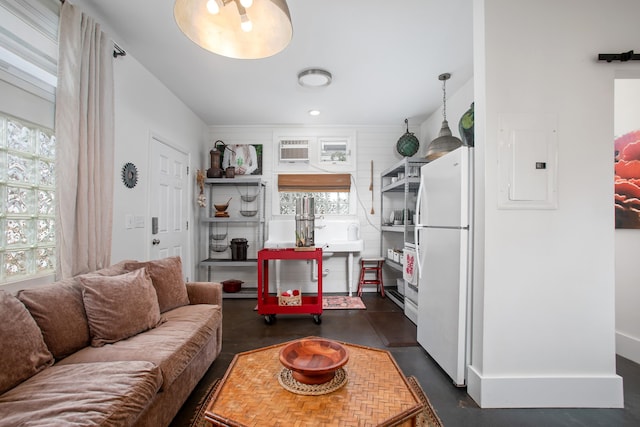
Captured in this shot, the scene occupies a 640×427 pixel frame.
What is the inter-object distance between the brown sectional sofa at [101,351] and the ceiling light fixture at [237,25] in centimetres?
145

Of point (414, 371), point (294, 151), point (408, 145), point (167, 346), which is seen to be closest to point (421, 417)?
point (414, 371)

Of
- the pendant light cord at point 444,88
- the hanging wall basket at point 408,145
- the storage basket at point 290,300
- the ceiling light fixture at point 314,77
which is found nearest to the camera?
the ceiling light fixture at point 314,77

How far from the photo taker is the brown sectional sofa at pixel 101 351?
1076mm

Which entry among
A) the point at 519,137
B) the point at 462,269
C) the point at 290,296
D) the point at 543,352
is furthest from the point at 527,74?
the point at 290,296

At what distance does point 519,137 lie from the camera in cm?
179

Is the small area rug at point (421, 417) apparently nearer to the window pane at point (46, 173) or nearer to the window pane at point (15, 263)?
the window pane at point (15, 263)

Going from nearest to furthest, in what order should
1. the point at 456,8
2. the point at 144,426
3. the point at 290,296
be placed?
the point at 144,426
the point at 456,8
the point at 290,296

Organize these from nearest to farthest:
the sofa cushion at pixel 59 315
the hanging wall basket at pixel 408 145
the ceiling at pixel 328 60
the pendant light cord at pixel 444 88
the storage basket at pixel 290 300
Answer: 1. the sofa cushion at pixel 59 315
2. the ceiling at pixel 328 60
3. the pendant light cord at pixel 444 88
4. the storage basket at pixel 290 300
5. the hanging wall basket at pixel 408 145

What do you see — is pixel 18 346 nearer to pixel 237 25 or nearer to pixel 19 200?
pixel 19 200

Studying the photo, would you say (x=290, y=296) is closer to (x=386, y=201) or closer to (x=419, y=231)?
(x=419, y=231)

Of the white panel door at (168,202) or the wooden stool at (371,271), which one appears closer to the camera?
the white panel door at (168,202)

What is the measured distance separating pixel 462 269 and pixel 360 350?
93 centimetres

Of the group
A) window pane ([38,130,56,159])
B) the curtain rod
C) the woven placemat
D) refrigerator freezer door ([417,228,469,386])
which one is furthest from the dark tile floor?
the curtain rod

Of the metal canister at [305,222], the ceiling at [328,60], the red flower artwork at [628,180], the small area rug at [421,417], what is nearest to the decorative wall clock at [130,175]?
the ceiling at [328,60]
